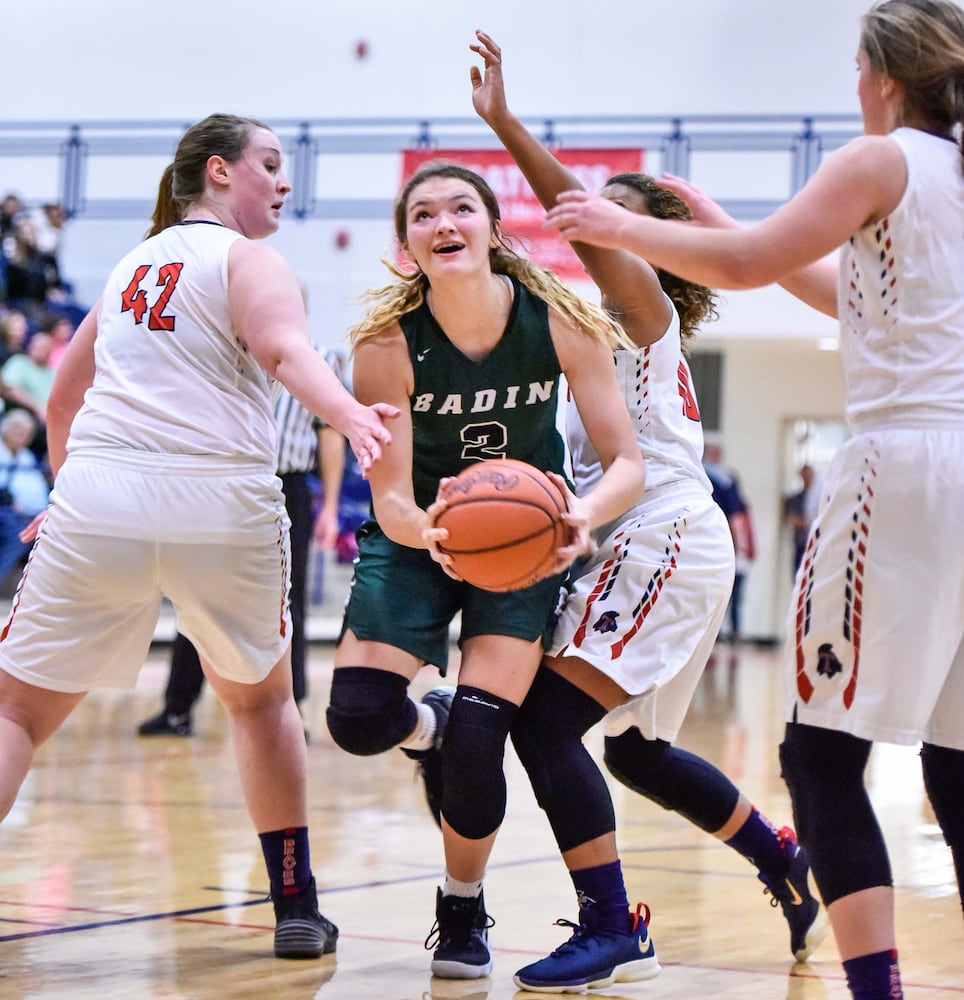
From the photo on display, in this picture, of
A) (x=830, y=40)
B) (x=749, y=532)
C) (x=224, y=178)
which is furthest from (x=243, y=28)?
(x=224, y=178)

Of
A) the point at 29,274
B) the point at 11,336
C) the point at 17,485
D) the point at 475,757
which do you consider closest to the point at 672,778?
the point at 475,757

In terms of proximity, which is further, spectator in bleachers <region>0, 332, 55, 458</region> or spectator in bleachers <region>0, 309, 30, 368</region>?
spectator in bleachers <region>0, 309, 30, 368</region>

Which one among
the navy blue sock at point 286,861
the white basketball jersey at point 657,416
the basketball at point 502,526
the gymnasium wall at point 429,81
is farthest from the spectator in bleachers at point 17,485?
the basketball at point 502,526

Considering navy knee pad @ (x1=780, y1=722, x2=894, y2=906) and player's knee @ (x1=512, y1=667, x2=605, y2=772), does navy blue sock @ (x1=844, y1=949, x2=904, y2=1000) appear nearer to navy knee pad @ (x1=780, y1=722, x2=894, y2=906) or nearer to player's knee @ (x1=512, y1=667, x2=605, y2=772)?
navy knee pad @ (x1=780, y1=722, x2=894, y2=906)

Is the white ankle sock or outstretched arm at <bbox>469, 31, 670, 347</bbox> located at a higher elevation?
outstretched arm at <bbox>469, 31, 670, 347</bbox>

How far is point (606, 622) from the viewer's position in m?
3.33

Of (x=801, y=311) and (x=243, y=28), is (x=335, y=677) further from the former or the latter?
(x=243, y=28)

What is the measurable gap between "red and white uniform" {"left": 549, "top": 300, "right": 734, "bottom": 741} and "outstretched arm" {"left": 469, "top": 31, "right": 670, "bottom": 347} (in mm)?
68

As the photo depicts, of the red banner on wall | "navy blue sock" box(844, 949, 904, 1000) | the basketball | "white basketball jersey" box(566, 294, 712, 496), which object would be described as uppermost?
the red banner on wall

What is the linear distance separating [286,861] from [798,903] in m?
1.18

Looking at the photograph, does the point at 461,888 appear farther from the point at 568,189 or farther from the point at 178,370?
the point at 568,189

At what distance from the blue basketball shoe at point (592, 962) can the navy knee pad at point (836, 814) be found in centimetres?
73

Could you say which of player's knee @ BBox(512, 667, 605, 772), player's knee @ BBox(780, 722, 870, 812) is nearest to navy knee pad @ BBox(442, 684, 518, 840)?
player's knee @ BBox(512, 667, 605, 772)

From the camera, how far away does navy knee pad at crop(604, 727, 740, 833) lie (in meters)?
3.60
